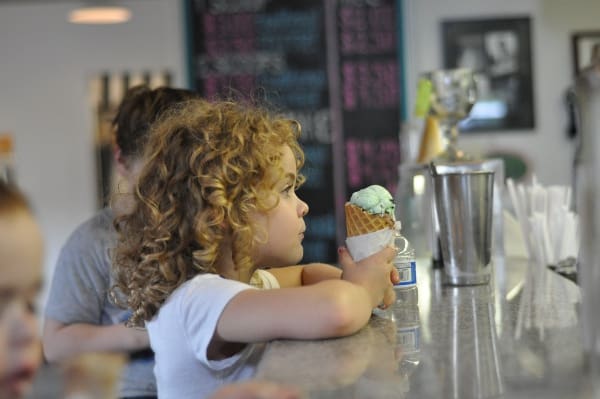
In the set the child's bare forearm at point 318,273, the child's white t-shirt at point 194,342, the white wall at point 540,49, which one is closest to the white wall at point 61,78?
the white wall at point 540,49

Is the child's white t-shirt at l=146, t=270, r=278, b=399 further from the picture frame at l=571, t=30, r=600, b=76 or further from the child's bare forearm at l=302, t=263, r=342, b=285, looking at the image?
the picture frame at l=571, t=30, r=600, b=76

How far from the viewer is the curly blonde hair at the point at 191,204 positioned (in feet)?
4.17

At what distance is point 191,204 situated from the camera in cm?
129

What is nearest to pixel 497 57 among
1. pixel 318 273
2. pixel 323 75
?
pixel 323 75

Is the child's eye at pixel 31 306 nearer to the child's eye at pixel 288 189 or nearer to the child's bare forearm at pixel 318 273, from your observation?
the child's eye at pixel 288 189

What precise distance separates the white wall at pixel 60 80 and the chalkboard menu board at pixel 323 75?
0.87 m

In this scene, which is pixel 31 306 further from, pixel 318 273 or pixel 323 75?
pixel 323 75

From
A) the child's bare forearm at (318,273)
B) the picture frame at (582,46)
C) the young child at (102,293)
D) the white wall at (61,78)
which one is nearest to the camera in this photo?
the child's bare forearm at (318,273)

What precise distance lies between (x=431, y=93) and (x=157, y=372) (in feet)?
3.84

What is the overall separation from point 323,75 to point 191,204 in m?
3.67

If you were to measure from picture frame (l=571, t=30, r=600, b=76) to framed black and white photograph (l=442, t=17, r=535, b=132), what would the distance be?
0.27 metres

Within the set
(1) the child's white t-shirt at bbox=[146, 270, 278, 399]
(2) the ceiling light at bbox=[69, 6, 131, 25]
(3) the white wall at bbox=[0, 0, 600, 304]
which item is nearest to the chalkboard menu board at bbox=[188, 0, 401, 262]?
(2) the ceiling light at bbox=[69, 6, 131, 25]

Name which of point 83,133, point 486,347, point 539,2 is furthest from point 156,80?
point 486,347

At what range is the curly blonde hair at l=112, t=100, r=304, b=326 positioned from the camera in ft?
4.17
